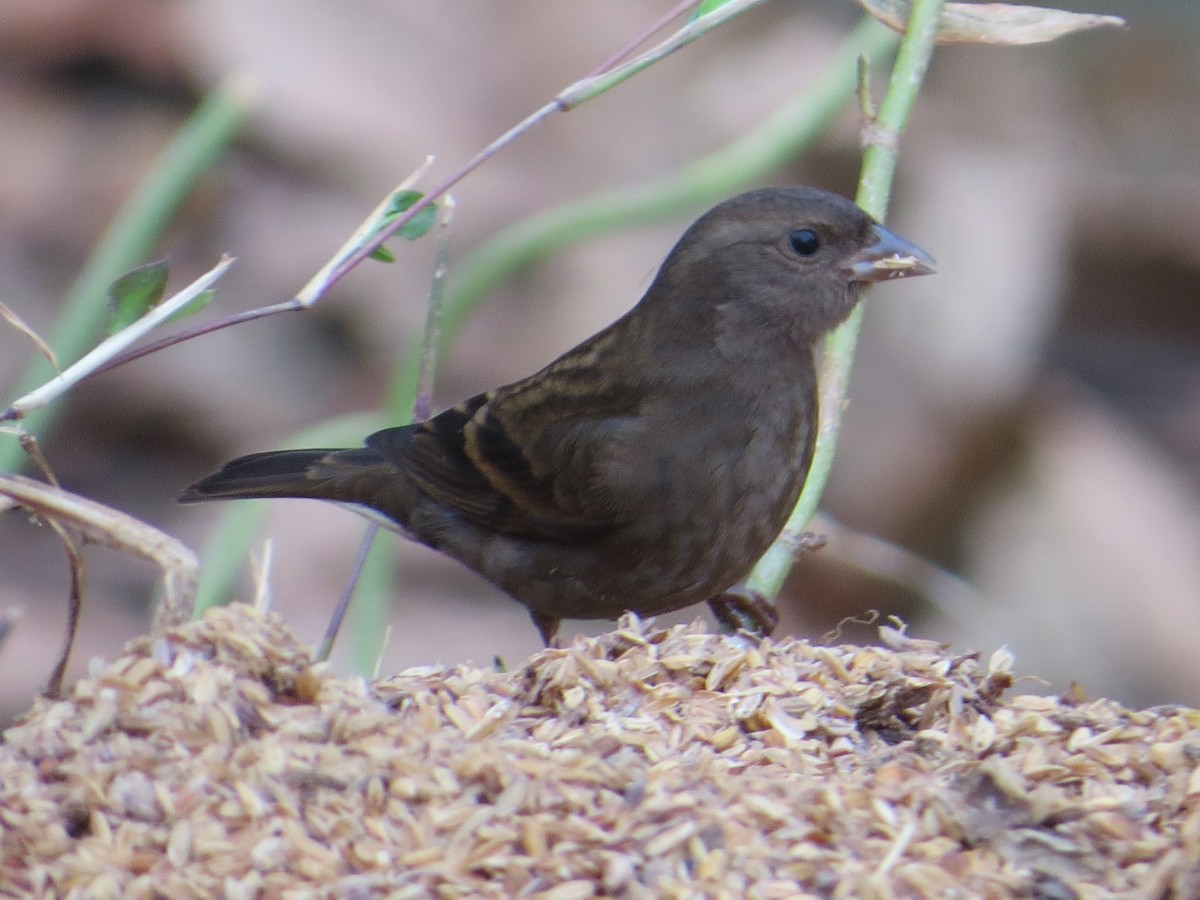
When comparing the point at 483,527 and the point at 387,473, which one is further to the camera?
the point at 387,473

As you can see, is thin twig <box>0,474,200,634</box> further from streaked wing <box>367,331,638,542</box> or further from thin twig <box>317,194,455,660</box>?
streaked wing <box>367,331,638,542</box>

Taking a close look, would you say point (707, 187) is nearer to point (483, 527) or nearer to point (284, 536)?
point (483, 527)

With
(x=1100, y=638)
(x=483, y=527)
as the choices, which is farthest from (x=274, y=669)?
(x=1100, y=638)

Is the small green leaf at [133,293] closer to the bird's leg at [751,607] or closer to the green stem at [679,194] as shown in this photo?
the bird's leg at [751,607]

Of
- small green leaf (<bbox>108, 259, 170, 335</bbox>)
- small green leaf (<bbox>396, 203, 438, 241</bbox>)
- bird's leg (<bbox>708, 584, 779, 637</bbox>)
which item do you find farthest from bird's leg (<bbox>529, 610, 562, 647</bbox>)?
small green leaf (<bbox>108, 259, 170, 335</bbox>)

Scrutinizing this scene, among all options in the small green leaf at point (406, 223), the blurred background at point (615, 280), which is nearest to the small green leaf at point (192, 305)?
the small green leaf at point (406, 223)

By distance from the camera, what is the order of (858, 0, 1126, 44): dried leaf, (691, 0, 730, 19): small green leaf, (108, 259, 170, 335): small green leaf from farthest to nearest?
(858, 0, 1126, 44): dried leaf
(691, 0, 730, 19): small green leaf
(108, 259, 170, 335): small green leaf

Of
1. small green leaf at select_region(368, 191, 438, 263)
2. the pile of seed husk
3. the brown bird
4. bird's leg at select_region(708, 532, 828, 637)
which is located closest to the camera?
the pile of seed husk

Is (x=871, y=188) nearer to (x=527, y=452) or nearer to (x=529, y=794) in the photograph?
(x=527, y=452)
